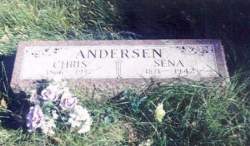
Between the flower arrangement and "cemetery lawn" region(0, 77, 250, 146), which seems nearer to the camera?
the flower arrangement

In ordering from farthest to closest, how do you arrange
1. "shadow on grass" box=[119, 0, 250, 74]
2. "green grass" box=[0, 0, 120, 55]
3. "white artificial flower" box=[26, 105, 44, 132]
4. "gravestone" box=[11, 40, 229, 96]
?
"shadow on grass" box=[119, 0, 250, 74] → "green grass" box=[0, 0, 120, 55] → "gravestone" box=[11, 40, 229, 96] → "white artificial flower" box=[26, 105, 44, 132]

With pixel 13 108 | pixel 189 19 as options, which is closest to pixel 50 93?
pixel 13 108

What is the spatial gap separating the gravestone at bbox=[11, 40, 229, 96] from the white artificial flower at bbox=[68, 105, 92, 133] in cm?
30

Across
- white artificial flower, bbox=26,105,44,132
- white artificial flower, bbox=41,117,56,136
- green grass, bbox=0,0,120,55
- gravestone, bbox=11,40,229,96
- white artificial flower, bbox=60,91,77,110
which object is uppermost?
green grass, bbox=0,0,120,55

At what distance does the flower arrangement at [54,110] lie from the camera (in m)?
3.02

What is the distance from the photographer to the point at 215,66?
3434 millimetres

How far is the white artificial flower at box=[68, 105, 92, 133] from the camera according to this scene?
3031 mm

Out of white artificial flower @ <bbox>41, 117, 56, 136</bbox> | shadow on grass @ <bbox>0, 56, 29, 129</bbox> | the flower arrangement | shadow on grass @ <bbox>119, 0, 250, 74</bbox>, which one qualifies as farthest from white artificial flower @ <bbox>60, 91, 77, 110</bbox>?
shadow on grass @ <bbox>119, 0, 250, 74</bbox>

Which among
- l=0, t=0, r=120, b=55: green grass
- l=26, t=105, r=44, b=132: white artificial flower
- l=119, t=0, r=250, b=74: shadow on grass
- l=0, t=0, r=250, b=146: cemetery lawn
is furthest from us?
l=119, t=0, r=250, b=74: shadow on grass

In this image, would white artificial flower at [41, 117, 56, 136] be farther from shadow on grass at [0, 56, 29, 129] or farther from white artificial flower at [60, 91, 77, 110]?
shadow on grass at [0, 56, 29, 129]

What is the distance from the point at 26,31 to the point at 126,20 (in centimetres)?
91

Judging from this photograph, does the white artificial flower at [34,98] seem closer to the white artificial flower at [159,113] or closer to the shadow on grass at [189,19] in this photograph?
the white artificial flower at [159,113]

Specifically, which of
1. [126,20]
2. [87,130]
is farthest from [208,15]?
[87,130]

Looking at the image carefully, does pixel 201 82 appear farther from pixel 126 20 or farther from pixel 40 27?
pixel 40 27
